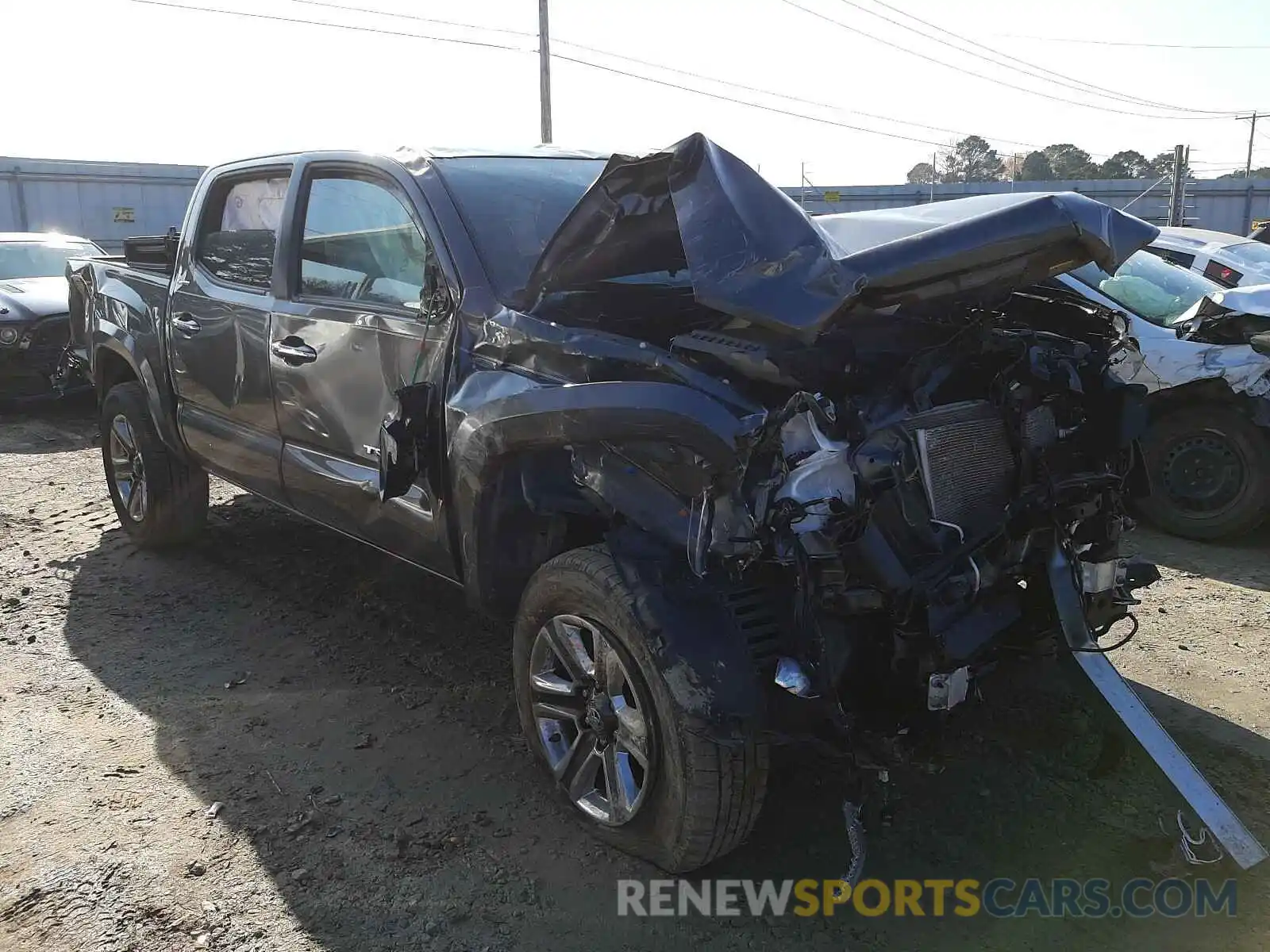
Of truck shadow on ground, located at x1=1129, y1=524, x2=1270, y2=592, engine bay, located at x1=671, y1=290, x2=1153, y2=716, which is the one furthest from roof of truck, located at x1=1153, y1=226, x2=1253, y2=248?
engine bay, located at x1=671, y1=290, x2=1153, y2=716

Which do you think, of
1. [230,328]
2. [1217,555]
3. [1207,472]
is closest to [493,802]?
[230,328]

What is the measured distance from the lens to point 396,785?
3.15 meters

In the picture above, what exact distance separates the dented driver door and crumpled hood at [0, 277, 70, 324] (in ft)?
22.0

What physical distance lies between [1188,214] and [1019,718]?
97.3ft

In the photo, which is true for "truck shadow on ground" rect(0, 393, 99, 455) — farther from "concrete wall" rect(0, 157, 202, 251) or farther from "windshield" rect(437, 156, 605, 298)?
"concrete wall" rect(0, 157, 202, 251)

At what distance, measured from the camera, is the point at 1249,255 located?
288 inches

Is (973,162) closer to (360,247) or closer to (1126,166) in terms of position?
(1126,166)

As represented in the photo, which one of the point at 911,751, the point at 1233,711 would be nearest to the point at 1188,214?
the point at 1233,711

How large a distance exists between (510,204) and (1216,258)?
5.83 metres

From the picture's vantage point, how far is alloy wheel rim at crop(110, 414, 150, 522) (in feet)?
17.2

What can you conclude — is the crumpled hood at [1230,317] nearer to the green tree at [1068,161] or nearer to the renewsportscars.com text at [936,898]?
the renewsportscars.com text at [936,898]

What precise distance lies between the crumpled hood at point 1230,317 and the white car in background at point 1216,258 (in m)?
1.37

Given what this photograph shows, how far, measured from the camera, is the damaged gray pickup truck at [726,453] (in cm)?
235

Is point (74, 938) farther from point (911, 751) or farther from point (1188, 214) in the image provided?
point (1188, 214)
